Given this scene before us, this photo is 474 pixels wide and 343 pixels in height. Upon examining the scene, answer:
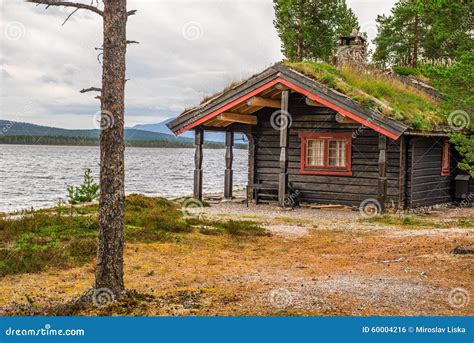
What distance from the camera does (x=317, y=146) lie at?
23.7m

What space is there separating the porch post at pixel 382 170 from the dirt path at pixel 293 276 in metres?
3.54

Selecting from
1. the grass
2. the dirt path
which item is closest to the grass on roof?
the dirt path

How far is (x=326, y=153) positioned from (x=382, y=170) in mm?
3283

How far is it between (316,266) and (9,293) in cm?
575

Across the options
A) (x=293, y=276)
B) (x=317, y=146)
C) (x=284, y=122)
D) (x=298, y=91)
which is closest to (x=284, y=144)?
(x=284, y=122)

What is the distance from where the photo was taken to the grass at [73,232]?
12.1 metres

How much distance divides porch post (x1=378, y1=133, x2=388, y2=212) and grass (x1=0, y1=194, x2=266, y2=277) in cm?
523

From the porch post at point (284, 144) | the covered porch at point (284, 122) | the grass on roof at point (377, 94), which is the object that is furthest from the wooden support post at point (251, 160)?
the grass on roof at point (377, 94)

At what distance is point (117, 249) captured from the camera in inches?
352

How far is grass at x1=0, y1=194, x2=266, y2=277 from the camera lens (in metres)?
12.1

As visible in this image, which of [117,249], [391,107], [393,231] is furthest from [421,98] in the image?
[117,249]

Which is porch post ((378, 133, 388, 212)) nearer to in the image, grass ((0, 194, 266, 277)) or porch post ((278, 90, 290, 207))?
porch post ((278, 90, 290, 207))

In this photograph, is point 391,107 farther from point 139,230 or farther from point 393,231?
point 139,230

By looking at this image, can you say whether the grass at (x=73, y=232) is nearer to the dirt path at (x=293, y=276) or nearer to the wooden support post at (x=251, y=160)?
the dirt path at (x=293, y=276)
